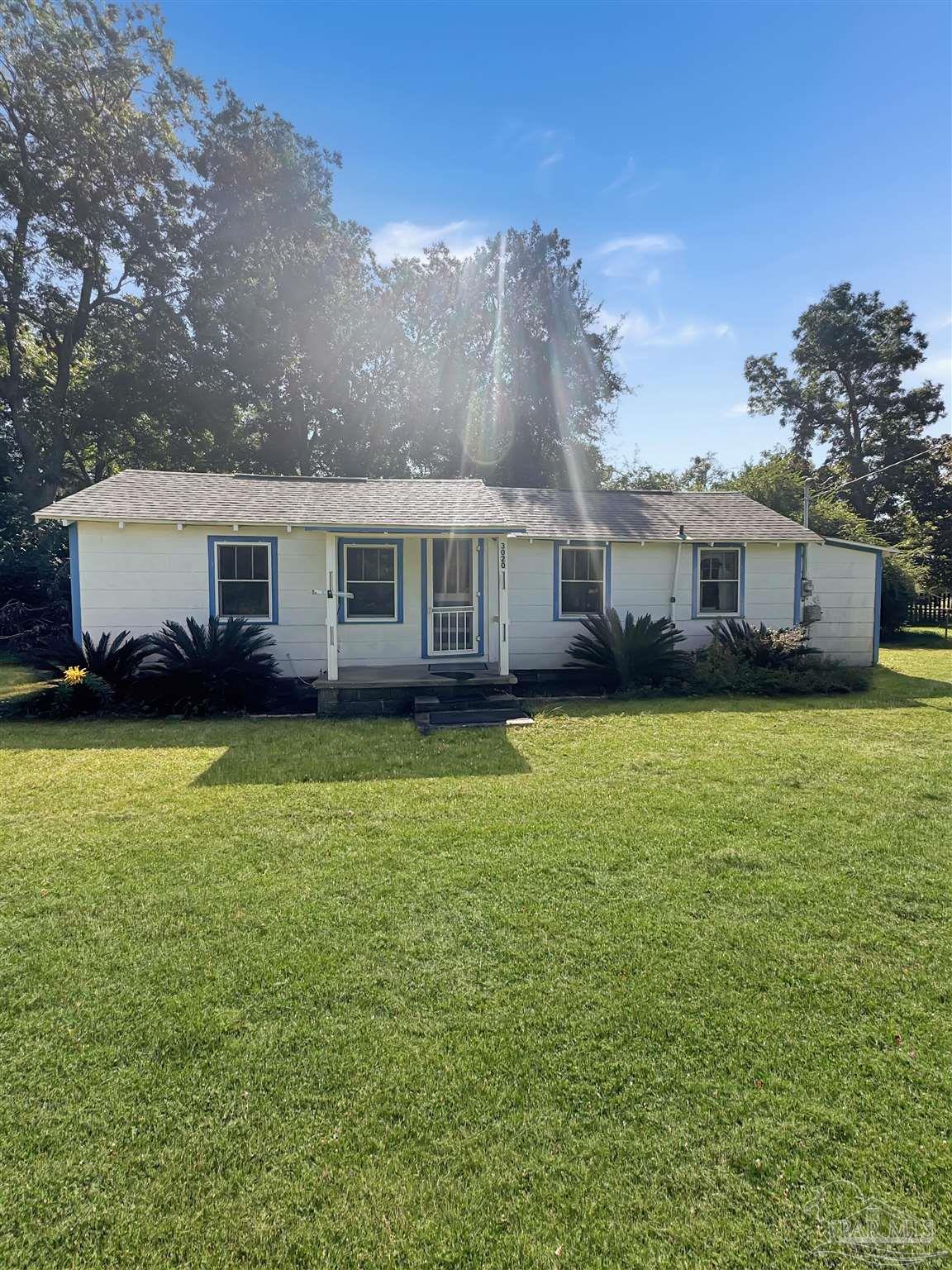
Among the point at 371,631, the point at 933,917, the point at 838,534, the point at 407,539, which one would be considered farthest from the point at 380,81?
the point at 838,534

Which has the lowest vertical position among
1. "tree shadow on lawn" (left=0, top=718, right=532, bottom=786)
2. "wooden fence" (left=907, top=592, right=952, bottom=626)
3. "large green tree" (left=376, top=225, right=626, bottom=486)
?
"tree shadow on lawn" (left=0, top=718, right=532, bottom=786)

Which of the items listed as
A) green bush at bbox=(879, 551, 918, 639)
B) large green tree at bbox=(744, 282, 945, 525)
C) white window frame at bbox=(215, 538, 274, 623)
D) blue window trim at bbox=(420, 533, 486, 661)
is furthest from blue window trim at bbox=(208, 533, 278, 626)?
large green tree at bbox=(744, 282, 945, 525)

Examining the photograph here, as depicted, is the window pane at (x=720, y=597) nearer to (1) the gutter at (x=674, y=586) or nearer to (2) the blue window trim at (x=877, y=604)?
(1) the gutter at (x=674, y=586)

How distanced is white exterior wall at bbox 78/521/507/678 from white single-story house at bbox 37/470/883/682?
0.03 m

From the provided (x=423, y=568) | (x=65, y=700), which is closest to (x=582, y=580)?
(x=423, y=568)

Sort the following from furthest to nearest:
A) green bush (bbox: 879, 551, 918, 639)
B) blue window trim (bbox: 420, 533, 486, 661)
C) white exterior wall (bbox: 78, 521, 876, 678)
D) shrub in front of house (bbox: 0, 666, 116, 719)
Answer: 1. green bush (bbox: 879, 551, 918, 639)
2. blue window trim (bbox: 420, 533, 486, 661)
3. white exterior wall (bbox: 78, 521, 876, 678)
4. shrub in front of house (bbox: 0, 666, 116, 719)

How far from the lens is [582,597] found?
11.4m

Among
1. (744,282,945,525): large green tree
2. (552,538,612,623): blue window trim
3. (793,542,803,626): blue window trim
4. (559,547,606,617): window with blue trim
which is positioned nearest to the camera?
(552,538,612,623): blue window trim

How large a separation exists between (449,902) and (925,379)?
3937cm

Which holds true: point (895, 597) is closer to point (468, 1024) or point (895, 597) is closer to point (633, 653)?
point (633, 653)

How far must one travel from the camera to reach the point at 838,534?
21516 mm

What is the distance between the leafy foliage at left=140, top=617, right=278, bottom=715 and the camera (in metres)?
8.59

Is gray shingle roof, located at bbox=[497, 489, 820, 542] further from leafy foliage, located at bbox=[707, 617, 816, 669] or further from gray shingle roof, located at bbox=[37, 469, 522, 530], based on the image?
leafy foliage, located at bbox=[707, 617, 816, 669]

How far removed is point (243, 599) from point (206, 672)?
A: 5.85 feet
